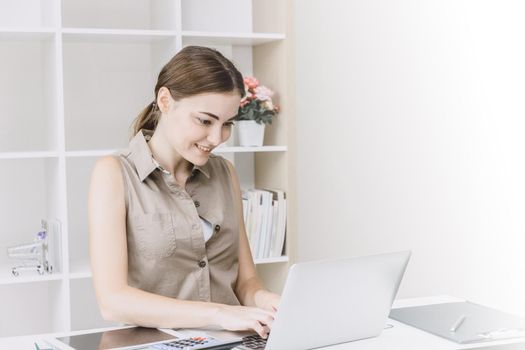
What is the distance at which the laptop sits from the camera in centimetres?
166

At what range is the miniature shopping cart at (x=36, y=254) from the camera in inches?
123

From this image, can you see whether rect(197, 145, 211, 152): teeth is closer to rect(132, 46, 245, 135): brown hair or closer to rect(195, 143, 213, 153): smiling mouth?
rect(195, 143, 213, 153): smiling mouth

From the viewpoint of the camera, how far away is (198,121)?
214cm

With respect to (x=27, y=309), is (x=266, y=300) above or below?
above

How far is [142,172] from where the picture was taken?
7.15 ft

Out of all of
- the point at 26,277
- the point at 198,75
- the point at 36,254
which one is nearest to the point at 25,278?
the point at 26,277

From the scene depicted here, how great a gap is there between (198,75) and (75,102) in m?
1.41

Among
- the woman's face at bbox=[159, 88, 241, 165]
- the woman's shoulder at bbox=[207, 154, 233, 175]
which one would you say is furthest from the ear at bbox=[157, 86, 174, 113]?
the woman's shoulder at bbox=[207, 154, 233, 175]

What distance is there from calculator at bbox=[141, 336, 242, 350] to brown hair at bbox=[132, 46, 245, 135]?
27.1 inches

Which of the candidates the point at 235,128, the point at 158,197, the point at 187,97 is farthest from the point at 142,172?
the point at 235,128

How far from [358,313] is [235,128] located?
181 cm

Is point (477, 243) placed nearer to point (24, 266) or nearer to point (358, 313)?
point (358, 313)

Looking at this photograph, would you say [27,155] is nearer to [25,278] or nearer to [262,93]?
[25,278]

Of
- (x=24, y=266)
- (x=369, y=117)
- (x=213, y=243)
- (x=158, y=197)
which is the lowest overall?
(x=24, y=266)
